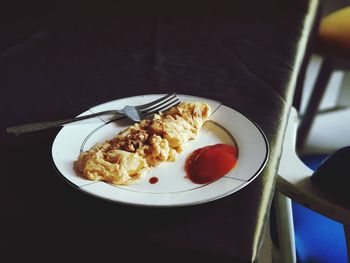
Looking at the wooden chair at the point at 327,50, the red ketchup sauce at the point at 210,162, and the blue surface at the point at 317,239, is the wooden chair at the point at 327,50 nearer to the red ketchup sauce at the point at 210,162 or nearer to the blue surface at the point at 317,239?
the blue surface at the point at 317,239

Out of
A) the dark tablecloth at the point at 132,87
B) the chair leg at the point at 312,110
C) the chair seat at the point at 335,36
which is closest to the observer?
the dark tablecloth at the point at 132,87

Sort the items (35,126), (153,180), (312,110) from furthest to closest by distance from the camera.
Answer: (312,110) < (35,126) < (153,180)

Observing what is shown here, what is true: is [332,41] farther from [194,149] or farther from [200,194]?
[200,194]

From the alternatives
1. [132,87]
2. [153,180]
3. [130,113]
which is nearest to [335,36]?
[132,87]

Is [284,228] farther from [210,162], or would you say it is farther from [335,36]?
[335,36]

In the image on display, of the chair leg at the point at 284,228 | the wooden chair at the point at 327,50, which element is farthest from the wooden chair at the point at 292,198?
the wooden chair at the point at 327,50

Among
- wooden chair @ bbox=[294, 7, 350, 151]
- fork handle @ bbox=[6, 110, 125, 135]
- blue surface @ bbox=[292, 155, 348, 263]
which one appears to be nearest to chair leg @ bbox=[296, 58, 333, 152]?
wooden chair @ bbox=[294, 7, 350, 151]
